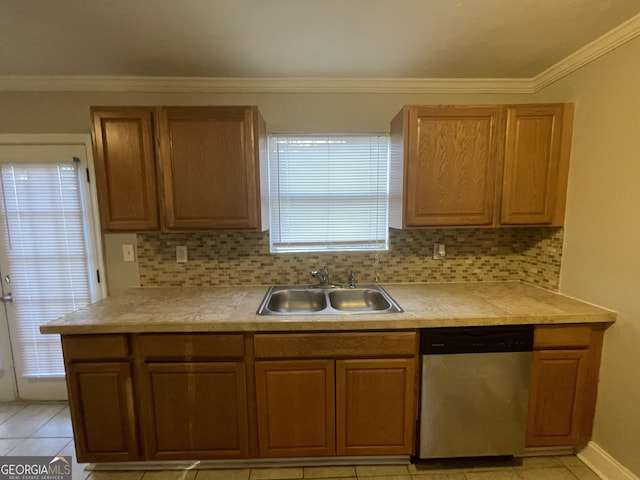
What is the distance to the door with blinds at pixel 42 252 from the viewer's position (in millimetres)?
2055

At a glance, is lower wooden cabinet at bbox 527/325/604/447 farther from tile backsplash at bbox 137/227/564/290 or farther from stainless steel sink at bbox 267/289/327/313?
stainless steel sink at bbox 267/289/327/313

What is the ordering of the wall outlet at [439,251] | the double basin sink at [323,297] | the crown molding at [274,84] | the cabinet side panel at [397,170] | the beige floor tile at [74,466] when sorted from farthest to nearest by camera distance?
1. the wall outlet at [439,251]
2. the double basin sink at [323,297]
3. the crown molding at [274,84]
4. the cabinet side panel at [397,170]
5. the beige floor tile at [74,466]

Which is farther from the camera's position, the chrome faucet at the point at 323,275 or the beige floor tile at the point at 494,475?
the chrome faucet at the point at 323,275

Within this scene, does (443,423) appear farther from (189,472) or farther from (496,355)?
(189,472)

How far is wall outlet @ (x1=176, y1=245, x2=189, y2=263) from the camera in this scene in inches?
84.5

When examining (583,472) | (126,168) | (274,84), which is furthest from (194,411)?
(583,472)

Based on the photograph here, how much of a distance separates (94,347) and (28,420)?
1.25 metres

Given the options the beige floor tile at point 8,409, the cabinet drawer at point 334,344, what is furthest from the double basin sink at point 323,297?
the beige floor tile at point 8,409

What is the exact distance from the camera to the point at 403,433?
64.4 inches

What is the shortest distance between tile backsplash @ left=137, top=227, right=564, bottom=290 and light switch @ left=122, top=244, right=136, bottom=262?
2.1 inches

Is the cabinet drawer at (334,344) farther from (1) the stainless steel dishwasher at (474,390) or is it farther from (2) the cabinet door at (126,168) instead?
(2) the cabinet door at (126,168)

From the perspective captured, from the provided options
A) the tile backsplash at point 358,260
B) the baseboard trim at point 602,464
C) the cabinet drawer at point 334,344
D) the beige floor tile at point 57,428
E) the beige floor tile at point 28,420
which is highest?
the tile backsplash at point 358,260

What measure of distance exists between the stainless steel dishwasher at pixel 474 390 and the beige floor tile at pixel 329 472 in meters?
0.42

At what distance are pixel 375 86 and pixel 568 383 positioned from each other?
226 cm
